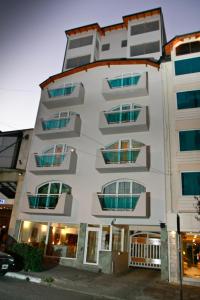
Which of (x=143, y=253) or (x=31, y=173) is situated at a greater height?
(x=31, y=173)

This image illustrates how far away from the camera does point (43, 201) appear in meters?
18.7

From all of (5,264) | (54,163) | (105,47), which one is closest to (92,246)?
(54,163)

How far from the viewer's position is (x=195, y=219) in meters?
14.2

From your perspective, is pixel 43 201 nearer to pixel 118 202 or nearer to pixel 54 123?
pixel 118 202

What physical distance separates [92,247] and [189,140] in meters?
10.3

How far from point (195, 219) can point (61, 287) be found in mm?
8509

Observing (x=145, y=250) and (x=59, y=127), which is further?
(x=59, y=127)

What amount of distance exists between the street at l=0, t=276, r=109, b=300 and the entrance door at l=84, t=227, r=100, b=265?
6452 mm

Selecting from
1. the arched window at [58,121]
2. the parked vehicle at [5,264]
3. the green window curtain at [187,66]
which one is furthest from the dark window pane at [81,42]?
the parked vehicle at [5,264]

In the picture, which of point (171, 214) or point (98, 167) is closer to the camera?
point (171, 214)

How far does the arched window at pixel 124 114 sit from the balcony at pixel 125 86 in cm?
104

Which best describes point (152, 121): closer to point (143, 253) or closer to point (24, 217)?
point (143, 253)

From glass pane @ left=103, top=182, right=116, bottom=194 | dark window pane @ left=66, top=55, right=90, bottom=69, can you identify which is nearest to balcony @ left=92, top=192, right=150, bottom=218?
glass pane @ left=103, top=182, right=116, bottom=194

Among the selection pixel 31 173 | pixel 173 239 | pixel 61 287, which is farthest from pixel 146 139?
pixel 61 287
